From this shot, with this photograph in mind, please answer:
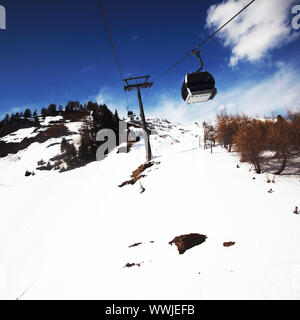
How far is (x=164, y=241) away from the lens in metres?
7.19

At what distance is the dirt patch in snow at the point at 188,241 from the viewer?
6.21 metres

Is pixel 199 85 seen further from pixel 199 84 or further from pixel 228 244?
pixel 228 244

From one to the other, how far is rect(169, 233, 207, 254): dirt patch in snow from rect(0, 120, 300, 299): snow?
219mm

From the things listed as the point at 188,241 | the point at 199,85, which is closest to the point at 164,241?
the point at 188,241

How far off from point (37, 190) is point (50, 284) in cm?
2340

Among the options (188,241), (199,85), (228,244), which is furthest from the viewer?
(188,241)

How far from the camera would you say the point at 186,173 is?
14.6m

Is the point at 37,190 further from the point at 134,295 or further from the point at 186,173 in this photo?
the point at 134,295

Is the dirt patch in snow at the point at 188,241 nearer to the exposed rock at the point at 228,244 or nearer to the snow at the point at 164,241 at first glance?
the snow at the point at 164,241

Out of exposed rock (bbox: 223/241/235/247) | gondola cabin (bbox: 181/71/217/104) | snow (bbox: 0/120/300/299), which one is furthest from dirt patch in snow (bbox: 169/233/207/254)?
gondola cabin (bbox: 181/71/217/104)

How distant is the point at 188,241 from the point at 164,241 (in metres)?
1.30

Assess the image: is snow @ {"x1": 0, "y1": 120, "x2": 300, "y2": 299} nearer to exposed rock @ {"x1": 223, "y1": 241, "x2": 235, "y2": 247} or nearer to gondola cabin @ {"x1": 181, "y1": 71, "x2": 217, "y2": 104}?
exposed rock @ {"x1": 223, "y1": 241, "x2": 235, "y2": 247}

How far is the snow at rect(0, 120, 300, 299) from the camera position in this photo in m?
4.52
